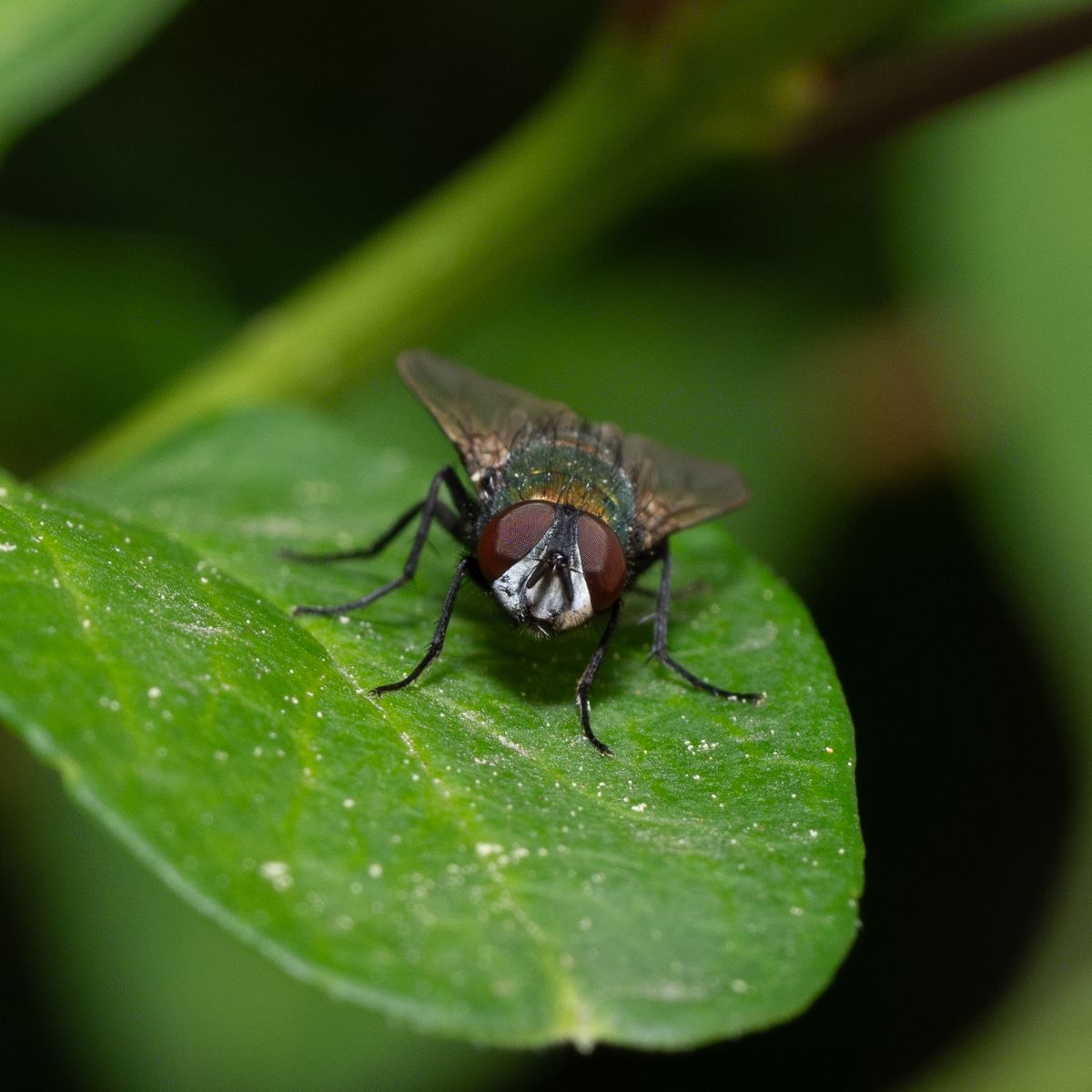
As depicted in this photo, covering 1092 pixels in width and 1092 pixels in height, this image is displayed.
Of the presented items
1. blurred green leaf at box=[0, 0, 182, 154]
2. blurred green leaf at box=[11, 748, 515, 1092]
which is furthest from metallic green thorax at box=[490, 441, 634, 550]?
blurred green leaf at box=[11, 748, 515, 1092]

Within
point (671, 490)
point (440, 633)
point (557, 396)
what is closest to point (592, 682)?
point (440, 633)

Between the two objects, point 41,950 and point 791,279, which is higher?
point 791,279

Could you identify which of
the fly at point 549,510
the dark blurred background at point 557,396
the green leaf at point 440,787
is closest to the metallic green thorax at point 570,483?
the fly at point 549,510

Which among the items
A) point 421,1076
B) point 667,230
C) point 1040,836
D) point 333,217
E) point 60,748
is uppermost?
point 333,217

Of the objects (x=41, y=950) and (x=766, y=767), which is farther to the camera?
(x=41, y=950)

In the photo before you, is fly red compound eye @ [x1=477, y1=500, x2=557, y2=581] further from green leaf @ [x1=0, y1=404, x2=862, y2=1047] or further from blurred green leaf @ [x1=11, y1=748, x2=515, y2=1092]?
blurred green leaf @ [x1=11, y1=748, x2=515, y2=1092]

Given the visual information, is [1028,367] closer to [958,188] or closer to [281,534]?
[958,188]

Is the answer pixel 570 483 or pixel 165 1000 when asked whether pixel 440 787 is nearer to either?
pixel 570 483

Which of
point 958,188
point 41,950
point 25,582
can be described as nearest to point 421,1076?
point 41,950

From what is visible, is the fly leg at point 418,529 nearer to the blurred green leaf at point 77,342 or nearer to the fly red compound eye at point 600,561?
the fly red compound eye at point 600,561
